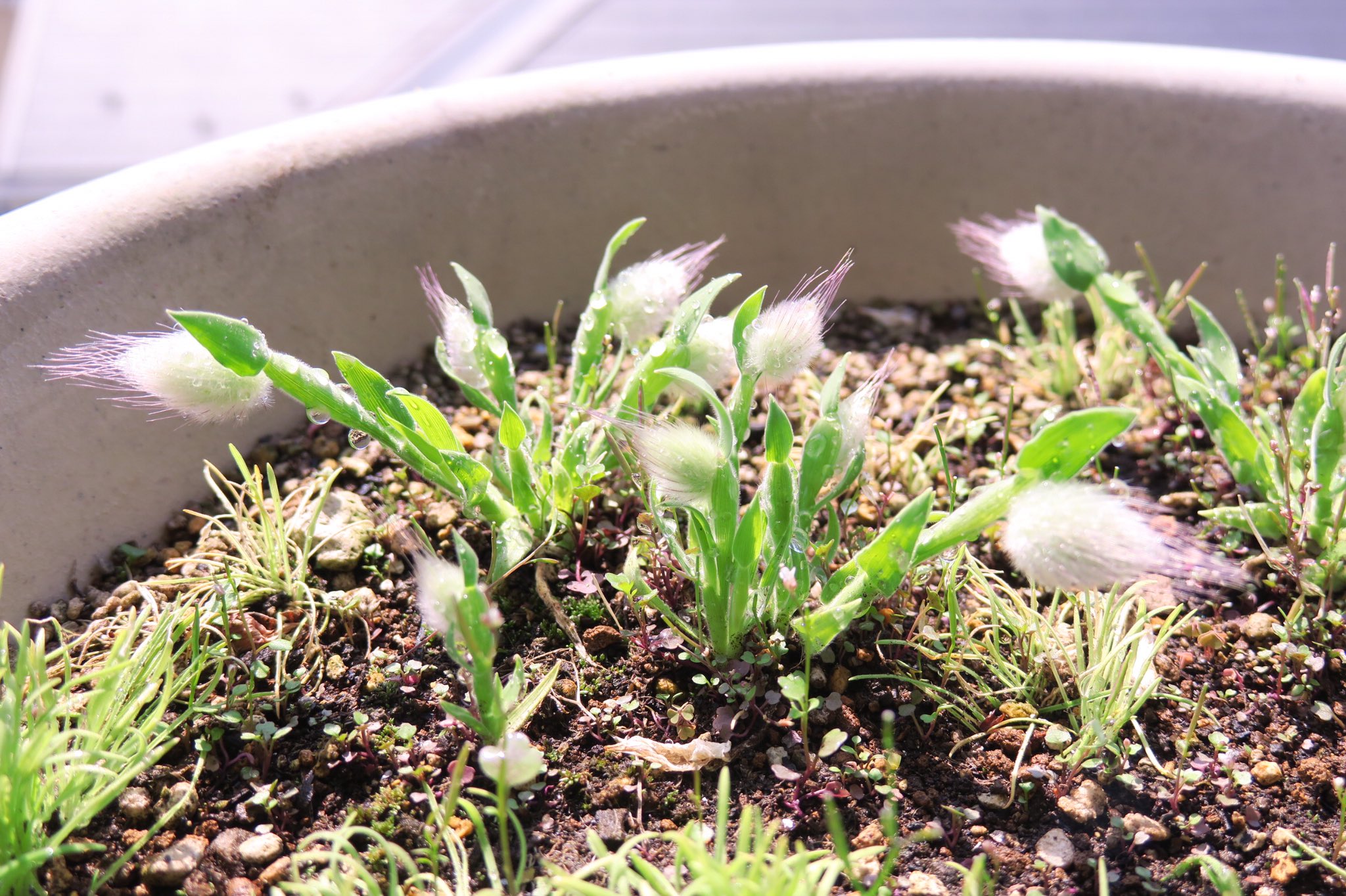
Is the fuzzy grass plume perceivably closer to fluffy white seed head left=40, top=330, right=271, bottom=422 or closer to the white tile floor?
fluffy white seed head left=40, top=330, right=271, bottom=422

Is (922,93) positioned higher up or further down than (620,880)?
higher up

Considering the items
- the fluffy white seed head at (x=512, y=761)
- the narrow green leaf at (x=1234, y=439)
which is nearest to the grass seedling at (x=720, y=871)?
the fluffy white seed head at (x=512, y=761)

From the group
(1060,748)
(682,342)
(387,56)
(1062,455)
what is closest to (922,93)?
(682,342)

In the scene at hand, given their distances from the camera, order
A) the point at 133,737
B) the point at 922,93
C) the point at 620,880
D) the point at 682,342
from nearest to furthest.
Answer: the point at 620,880, the point at 133,737, the point at 682,342, the point at 922,93

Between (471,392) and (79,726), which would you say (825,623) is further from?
(79,726)

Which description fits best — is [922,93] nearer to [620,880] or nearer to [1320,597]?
[1320,597]

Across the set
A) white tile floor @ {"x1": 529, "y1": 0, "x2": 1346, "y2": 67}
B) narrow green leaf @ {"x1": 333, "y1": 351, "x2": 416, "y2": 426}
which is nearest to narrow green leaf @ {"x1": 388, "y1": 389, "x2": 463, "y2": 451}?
narrow green leaf @ {"x1": 333, "y1": 351, "x2": 416, "y2": 426}
